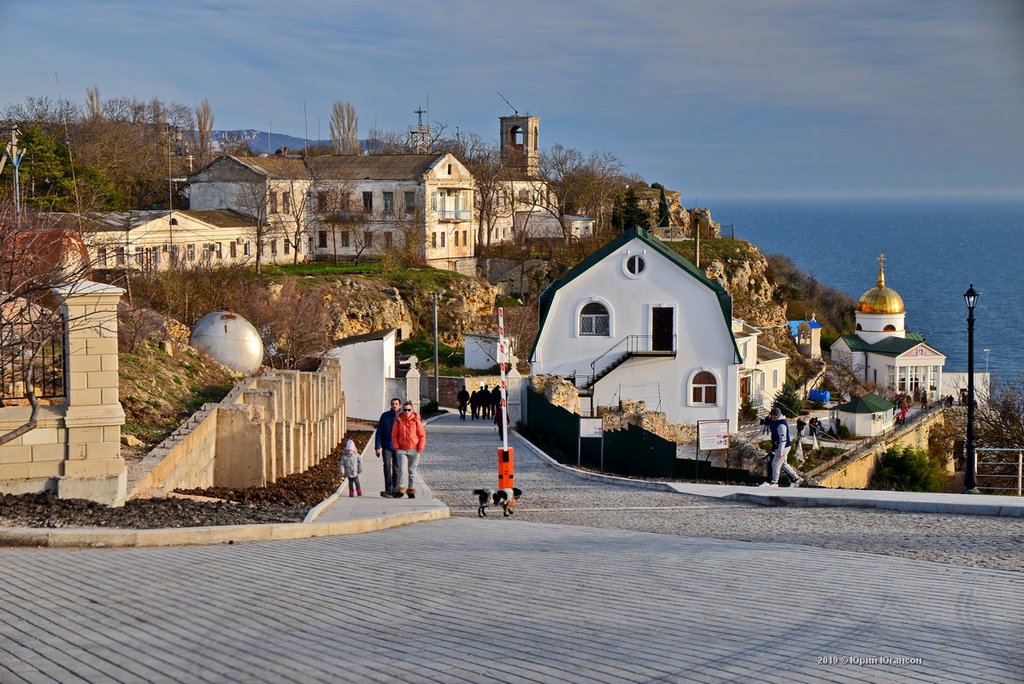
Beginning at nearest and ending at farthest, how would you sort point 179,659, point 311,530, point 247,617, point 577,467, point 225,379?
point 179,659
point 247,617
point 311,530
point 577,467
point 225,379

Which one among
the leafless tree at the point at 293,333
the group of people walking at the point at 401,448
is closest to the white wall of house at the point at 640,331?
the leafless tree at the point at 293,333

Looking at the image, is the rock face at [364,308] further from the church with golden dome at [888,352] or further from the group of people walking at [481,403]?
the church with golden dome at [888,352]

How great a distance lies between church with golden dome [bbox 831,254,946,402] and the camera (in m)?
70.9

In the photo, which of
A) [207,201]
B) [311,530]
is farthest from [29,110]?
[311,530]

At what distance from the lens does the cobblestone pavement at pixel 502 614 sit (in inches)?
310

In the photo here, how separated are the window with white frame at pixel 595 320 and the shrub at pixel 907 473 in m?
10.8

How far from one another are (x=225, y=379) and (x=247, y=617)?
2033 cm

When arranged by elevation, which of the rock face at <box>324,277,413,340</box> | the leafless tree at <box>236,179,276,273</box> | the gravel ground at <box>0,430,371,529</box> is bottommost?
the gravel ground at <box>0,430,371,529</box>

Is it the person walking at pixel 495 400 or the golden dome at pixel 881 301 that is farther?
the golden dome at pixel 881 301

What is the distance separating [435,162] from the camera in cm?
8312

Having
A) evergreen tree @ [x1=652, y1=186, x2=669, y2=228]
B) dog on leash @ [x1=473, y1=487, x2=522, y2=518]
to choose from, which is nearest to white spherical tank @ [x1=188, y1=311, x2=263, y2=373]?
dog on leash @ [x1=473, y1=487, x2=522, y2=518]

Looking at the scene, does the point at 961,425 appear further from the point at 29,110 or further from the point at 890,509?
the point at 29,110

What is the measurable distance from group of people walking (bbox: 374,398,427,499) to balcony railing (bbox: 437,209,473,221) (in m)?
65.4

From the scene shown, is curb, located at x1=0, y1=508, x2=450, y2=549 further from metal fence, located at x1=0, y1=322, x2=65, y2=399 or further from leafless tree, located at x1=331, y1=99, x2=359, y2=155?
leafless tree, located at x1=331, y1=99, x2=359, y2=155
